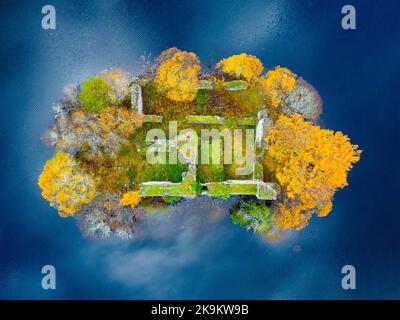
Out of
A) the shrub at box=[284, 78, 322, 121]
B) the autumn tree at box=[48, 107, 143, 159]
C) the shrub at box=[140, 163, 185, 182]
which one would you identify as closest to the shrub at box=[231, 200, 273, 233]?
the shrub at box=[140, 163, 185, 182]

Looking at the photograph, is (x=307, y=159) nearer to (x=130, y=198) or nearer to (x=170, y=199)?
(x=170, y=199)

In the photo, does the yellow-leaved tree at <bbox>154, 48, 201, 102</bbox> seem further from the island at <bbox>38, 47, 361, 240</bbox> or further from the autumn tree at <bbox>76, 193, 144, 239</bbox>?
the autumn tree at <bbox>76, 193, 144, 239</bbox>

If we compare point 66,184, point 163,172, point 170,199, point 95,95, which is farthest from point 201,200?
point 95,95

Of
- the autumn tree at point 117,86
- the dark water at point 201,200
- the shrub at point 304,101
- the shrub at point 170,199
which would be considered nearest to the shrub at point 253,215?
the dark water at point 201,200

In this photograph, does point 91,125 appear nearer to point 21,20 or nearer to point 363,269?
point 21,20

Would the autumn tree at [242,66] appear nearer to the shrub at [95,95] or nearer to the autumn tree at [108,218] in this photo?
the shrub at [95,95]

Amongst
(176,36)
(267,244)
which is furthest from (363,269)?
(176,36)
